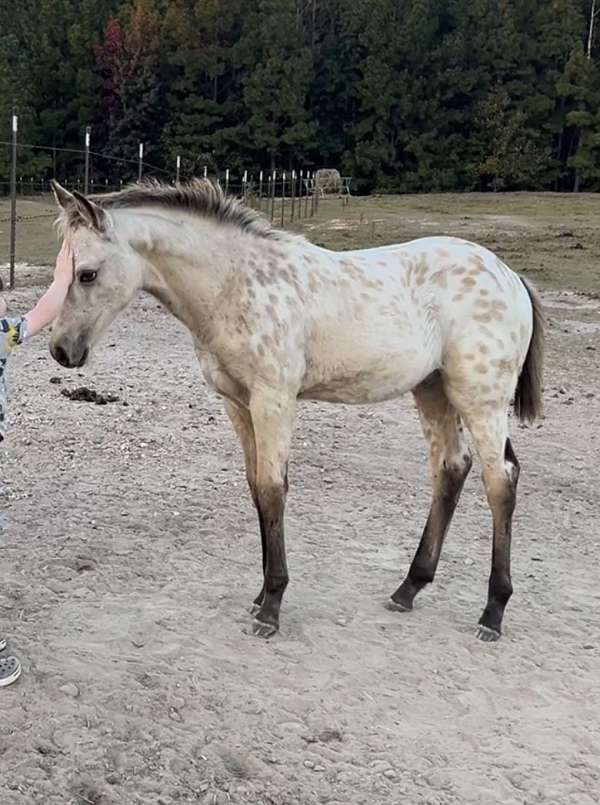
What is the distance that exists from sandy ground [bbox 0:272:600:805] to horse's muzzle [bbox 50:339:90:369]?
1048mm

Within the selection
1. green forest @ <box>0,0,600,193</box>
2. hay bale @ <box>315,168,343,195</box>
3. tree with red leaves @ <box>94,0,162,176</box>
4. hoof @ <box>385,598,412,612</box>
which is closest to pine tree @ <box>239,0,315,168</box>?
green forest @ <box>0,0,600,193</box>

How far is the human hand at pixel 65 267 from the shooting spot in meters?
2.89

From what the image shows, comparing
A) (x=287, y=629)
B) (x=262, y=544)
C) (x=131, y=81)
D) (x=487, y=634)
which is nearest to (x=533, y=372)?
(x=487, y=634)

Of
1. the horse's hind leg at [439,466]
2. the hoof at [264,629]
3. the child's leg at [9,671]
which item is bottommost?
the hoof at [264,629]

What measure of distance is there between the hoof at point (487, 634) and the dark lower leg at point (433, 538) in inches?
13.1

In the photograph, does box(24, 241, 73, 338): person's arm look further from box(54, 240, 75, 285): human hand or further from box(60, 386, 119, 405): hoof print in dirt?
box(60, 386, 119, 405): hoof print in dirt

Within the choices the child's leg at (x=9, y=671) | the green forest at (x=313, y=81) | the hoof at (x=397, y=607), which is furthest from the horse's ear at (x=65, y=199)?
the green forest at (x=313, y=81)

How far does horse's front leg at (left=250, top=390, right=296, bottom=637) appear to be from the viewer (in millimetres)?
3234

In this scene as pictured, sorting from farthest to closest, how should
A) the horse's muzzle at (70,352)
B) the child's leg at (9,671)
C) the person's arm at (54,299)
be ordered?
the horse's muzzle at (70,352)
the child's leg at (9,671)
the person's arm at (54,299)

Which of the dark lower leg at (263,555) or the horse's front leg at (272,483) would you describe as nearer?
the horse's front leg at (272,483)

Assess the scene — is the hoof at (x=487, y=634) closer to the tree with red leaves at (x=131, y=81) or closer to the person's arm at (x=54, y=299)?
the person's arm at (x=54, y=299)

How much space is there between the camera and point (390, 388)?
348 centimetres

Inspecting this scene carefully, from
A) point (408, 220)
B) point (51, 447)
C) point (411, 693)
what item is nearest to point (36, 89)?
point (408, 220)

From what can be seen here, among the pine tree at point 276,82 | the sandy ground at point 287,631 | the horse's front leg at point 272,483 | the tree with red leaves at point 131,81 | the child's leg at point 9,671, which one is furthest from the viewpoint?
the pine tree at point 276,82
